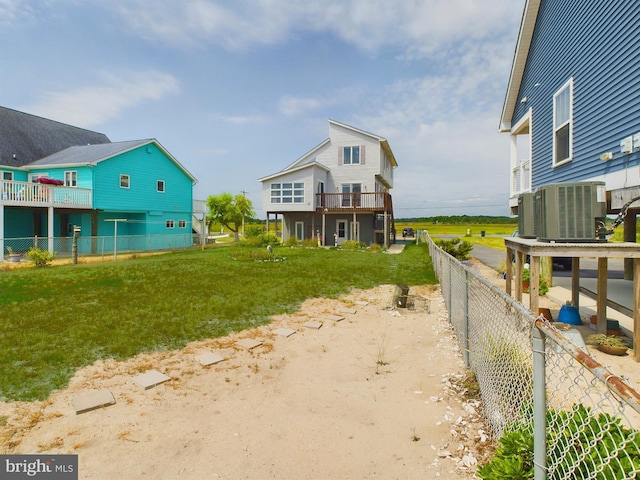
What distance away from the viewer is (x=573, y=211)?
18.7 ft


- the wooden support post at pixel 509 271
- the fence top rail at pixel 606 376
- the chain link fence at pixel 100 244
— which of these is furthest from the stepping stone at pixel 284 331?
the chain link fence at pixel 100 244

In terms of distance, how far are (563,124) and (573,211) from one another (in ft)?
14.3

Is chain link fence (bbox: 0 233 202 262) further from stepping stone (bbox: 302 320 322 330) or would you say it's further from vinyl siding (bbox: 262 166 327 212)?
stepping stone (bbox: 302 320 322 330)

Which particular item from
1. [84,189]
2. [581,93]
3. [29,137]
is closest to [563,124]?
[581,93]

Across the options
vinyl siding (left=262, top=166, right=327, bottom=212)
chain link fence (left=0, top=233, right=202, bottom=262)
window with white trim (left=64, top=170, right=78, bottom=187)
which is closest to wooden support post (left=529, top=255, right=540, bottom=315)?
chain link fence (left=0, top=233, right=202, bottom=262)

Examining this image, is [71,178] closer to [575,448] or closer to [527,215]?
[527,215]

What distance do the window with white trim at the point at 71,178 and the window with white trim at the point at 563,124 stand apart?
79.9ft

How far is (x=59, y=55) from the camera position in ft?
35.4

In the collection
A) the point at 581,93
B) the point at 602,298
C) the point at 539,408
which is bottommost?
the point at 602,298

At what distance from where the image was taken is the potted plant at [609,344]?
5340 millimetres

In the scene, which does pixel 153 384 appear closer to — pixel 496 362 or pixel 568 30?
pixel 496 362

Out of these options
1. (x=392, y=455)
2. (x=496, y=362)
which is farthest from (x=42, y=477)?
(x=496, y=362)

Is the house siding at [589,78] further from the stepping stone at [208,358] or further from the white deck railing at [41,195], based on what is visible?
the white deck railing at [41,195]

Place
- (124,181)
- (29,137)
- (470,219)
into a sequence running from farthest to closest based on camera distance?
(470,219) < (29,137) < (124,181)
